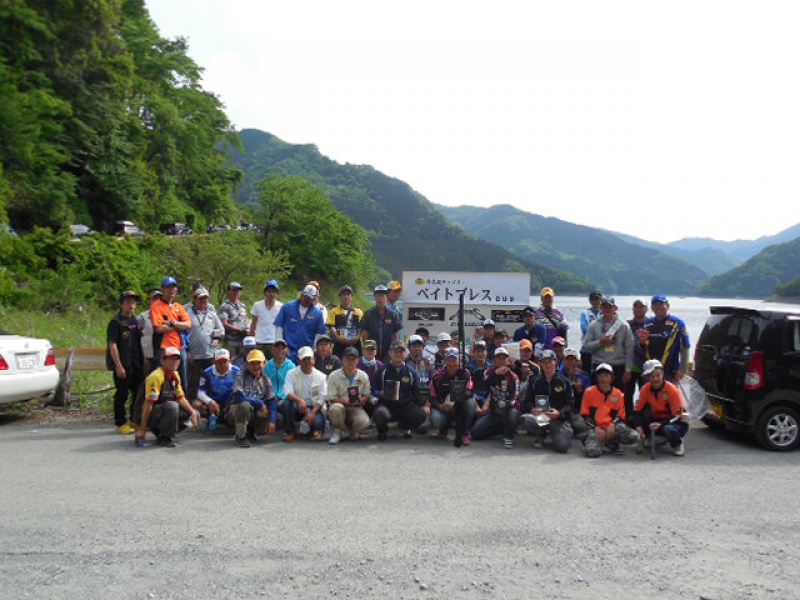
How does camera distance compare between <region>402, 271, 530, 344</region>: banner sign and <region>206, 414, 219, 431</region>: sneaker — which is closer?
<region>206, 414, 219, 431</region>: sneaker

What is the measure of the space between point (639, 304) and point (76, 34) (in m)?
34.4

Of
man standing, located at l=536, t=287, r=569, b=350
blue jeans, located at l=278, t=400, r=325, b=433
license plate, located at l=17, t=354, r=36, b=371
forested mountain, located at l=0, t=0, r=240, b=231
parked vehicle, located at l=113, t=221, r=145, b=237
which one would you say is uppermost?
forested mountain, located at l=0, t=0, r=240, b=231

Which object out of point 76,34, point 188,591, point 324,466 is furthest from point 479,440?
point 76,34

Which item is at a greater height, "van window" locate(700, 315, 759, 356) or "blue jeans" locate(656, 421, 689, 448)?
"van window" locate(700, 315, 759, 356)

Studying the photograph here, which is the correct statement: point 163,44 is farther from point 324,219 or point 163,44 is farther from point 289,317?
point 289,317

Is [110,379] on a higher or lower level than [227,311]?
lower

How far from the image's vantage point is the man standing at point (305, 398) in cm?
831

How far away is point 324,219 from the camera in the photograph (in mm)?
63125

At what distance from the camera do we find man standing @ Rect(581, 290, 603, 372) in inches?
372

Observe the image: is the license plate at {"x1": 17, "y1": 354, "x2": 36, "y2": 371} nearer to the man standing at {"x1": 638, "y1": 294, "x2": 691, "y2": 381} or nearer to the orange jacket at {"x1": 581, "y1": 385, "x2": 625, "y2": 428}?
the orange jacket at {"x1": 581, "y1": 385, "x2": 625, "y2": 428}

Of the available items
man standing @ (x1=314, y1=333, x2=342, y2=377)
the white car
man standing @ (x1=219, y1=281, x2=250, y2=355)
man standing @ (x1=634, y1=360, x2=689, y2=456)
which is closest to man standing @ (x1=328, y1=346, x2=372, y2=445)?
man standing @ (x1=314, y1=333, x2=342, y2=377)

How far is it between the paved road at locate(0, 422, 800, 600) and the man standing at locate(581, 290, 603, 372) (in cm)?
213

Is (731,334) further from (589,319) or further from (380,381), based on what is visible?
(380,381)

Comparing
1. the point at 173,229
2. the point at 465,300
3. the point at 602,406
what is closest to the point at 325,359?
the point at 465,300
